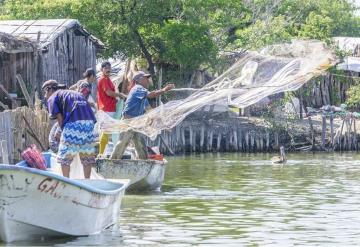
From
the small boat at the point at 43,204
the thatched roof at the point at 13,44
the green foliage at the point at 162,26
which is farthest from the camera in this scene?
the green foliage at the point at 162,26

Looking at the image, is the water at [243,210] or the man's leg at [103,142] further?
the man's leg at [103,142]

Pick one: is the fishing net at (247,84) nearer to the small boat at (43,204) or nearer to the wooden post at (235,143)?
the small boat at (43,204)

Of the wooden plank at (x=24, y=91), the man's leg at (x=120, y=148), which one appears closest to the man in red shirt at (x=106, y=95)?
the man's leg at (x=120, y=148)

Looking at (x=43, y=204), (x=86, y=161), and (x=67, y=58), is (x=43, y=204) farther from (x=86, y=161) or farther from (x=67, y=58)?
(x=67, y=58)

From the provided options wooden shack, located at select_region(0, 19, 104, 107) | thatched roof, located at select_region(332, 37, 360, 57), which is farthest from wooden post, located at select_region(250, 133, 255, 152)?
thatched roof, located at select_region(332, 37, 360, 57)

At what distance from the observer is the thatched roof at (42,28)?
28.6 metres

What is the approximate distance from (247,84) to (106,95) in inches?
116

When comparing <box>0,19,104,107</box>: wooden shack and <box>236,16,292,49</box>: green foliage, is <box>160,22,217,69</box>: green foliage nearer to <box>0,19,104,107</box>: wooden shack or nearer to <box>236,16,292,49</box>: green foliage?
<box>236,16,292,49</box>: green foliage

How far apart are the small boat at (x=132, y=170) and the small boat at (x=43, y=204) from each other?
5.32 meters

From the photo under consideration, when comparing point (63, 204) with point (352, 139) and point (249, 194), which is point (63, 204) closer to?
point (249, 194)

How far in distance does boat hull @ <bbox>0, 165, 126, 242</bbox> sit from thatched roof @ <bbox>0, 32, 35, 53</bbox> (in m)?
13.3

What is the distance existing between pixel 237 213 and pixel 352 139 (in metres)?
22.2

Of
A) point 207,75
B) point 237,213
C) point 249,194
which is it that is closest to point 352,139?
point 207,75

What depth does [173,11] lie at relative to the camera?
36.6m
